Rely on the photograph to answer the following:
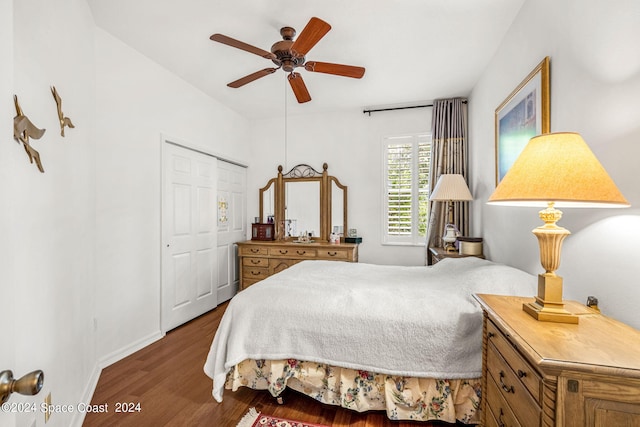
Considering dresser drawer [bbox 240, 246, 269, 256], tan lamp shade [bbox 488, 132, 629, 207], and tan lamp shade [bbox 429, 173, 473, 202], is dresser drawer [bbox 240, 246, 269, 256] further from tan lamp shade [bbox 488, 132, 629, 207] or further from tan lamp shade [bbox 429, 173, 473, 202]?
tan lamp shade [bbox 488, 132, 629, 207]

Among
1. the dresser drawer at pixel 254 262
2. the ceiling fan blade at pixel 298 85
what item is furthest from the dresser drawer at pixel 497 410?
the dresser drawer at pixel 254 262

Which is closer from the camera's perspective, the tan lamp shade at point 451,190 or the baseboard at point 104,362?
the baseboard at point 104,362

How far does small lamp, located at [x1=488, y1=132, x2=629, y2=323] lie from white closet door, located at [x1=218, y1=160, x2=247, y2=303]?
3.51m

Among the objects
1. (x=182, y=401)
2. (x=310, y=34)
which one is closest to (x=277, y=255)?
(x=182, y=401)

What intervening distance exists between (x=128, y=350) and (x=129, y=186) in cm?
148

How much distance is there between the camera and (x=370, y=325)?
163 centimetres

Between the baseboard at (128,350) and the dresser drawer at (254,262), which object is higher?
the dresser drawer at (254,262)

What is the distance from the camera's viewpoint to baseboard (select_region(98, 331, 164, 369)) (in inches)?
90.4

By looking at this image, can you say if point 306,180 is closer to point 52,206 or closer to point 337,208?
point 337,208

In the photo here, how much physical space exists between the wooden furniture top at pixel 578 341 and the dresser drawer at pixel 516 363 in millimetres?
76

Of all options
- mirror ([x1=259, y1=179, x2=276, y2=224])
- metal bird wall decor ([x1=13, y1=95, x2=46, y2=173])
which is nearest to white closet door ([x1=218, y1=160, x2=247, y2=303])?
mirror ([x1=259, y1=179, x2=276, y2=224])

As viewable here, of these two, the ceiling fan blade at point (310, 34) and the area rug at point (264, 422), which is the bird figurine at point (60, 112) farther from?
the area rug at point (264, 422)

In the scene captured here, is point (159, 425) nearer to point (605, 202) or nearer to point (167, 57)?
point (605, 202)

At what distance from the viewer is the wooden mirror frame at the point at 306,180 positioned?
4.21 m
